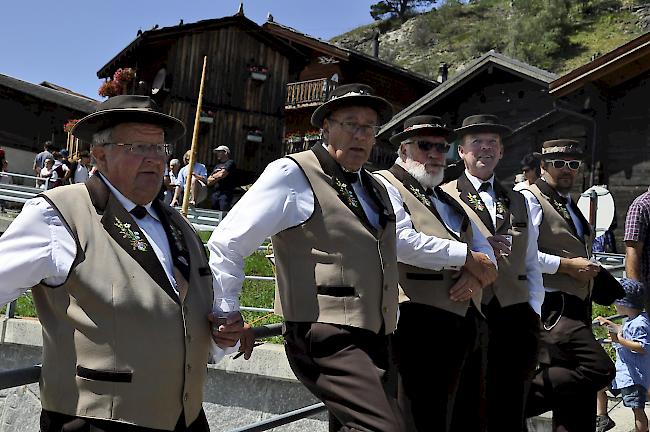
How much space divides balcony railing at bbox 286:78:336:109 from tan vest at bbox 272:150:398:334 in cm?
2392

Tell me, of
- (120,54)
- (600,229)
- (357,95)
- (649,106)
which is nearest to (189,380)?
(357,95)

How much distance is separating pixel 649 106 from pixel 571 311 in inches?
497

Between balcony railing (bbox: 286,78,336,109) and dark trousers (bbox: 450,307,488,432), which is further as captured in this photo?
balcony railing (bbox: 286,78,336,109)

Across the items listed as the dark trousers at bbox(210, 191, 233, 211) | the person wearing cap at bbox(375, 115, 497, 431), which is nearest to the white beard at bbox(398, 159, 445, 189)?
the person wearing cap at bbox(375, 115, 497, 431)

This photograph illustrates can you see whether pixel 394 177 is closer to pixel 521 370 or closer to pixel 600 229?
pixel 521 370

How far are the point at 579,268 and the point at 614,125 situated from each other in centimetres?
1275

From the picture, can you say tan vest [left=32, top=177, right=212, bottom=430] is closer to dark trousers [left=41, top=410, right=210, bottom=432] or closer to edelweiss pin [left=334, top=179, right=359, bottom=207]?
dark trousers [left=41, top=410, right=210, bottom=432]

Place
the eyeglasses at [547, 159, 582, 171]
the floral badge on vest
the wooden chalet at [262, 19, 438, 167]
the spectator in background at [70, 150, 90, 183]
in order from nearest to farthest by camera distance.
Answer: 1. the floral badge on vest
2. the eyeglasses at [547, 159, 582, 171]
3. the spectator in background at [70, 150, 90, 183]
4. the wooden chalet at [262, 19, 438, 167]

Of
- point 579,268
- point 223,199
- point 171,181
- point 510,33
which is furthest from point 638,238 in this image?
point 510,33

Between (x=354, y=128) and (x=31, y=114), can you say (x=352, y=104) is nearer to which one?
(x=354, y=128)

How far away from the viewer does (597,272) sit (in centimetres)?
452

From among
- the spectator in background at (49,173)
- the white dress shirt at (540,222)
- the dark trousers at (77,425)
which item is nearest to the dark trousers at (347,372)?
the dark trousers at (77,425)

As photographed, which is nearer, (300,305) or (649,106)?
(300,305)

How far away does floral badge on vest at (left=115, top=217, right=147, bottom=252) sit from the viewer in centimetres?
234
